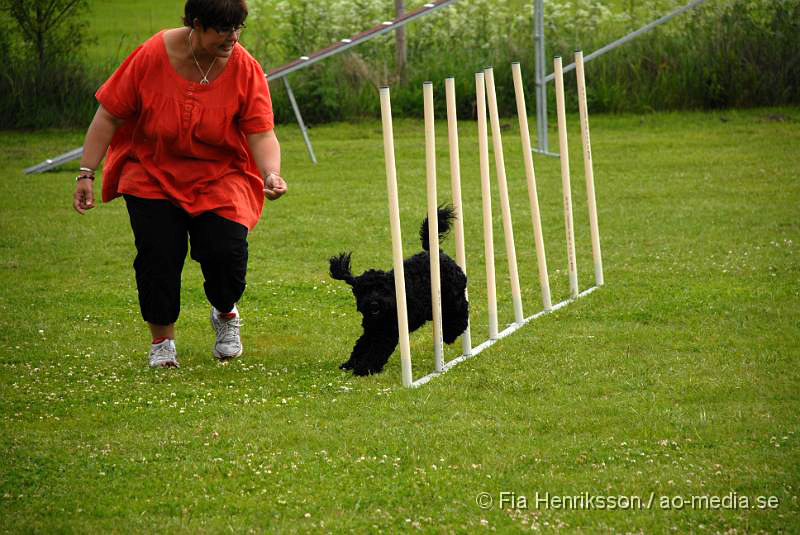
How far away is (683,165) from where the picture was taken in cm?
1276

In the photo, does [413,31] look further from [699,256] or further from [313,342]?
[313,342]

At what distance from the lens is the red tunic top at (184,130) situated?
18.4ft

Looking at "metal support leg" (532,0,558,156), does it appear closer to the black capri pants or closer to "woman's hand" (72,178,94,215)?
the black capri pants

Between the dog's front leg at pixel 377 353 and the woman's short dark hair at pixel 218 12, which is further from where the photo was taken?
the dog's front leg at pixel 377 353

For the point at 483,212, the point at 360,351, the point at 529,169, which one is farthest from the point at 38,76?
the point at 360,351

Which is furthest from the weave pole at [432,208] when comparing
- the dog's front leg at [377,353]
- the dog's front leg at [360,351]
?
the dog's front leg at [360,351]

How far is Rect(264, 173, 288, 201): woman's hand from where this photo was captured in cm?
559

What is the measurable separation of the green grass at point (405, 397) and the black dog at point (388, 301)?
0.46ft

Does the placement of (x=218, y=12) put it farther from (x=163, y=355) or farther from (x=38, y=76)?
(x=38, y=76)

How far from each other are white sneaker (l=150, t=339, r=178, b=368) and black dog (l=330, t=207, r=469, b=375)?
0.92m

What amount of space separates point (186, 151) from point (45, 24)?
12.1 metres

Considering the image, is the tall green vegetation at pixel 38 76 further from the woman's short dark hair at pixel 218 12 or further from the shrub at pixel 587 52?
the woman's short dark hair at pixel 218 12

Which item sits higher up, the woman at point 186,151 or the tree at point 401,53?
the tree at point 401,53

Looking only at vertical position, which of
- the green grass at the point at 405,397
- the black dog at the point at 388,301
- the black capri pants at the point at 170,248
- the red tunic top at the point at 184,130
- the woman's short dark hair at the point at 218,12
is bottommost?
the green grass at the point at 405,397
